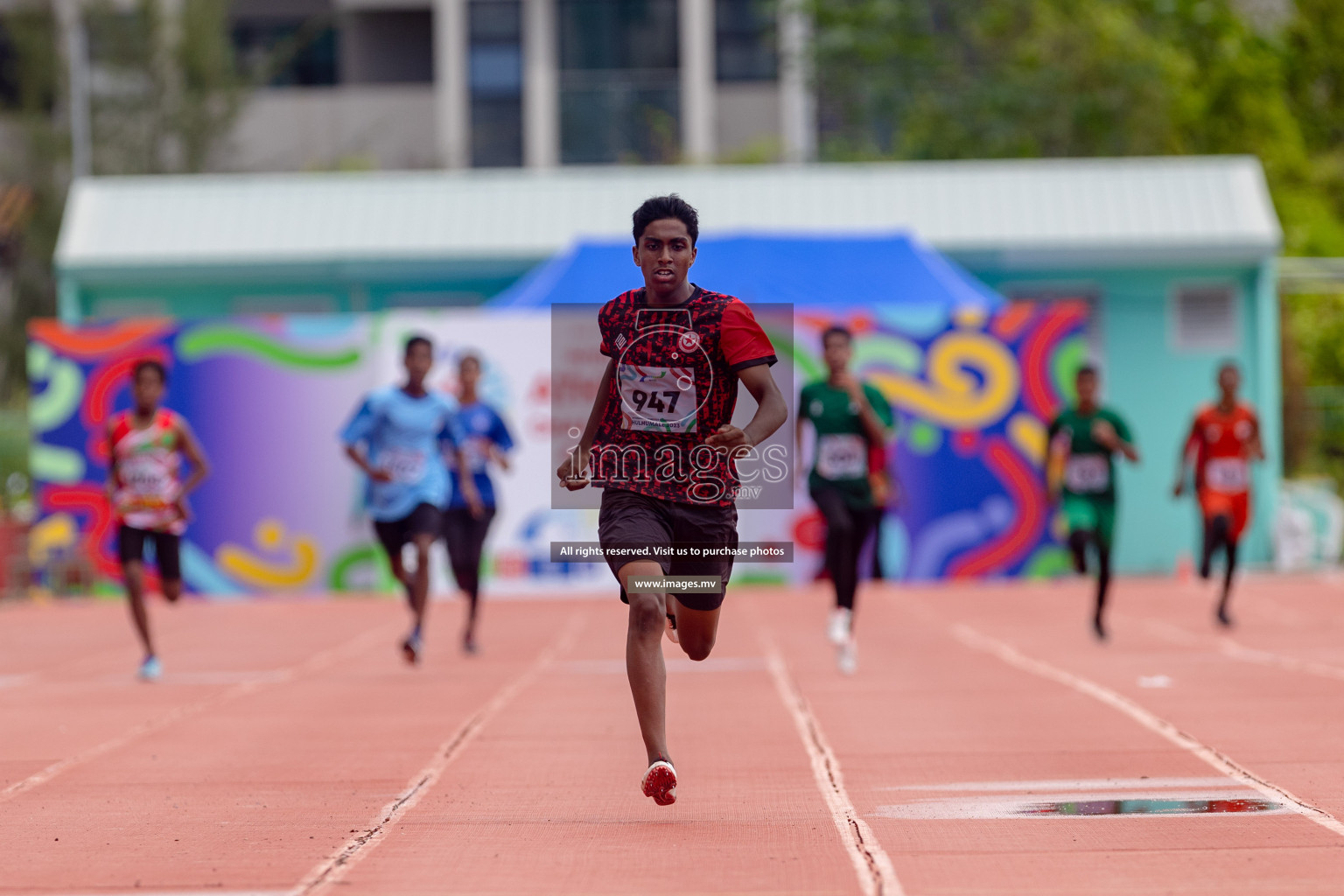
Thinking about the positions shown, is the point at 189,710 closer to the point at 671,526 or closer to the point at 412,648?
the point at 412,648

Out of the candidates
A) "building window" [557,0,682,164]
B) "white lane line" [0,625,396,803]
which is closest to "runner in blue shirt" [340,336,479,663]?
"white lane line" [0,625,396,803]

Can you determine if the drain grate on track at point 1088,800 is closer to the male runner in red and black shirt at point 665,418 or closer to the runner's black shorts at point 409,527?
the male runner in red and black shirt at point 665,418

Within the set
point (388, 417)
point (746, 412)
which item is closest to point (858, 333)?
point (388, 417)

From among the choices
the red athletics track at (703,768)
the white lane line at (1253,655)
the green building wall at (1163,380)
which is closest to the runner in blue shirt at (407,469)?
the red athletics track at (703,768)

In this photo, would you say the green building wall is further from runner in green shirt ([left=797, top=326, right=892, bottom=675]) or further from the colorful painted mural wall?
runner in green shirt ([left=797, top=326, right=892, bottom=675])

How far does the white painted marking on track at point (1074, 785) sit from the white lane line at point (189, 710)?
11.5 feet

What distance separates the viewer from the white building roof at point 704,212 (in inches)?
933

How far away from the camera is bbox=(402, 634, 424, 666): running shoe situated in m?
12.5

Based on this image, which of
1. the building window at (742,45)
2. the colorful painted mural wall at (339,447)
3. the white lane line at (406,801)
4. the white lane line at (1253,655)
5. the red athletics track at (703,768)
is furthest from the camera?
the building window at (742,45)

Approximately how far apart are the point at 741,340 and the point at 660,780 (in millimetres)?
1532

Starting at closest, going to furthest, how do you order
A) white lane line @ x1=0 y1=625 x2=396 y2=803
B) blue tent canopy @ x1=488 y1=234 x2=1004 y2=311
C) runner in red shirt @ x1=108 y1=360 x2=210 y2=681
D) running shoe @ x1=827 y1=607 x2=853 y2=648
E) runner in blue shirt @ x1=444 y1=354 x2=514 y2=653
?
white lane line @ x1=0 y1=625 x2=396 y2=803, running shoe @ x1=827 y1=607 x2=853 y2=648, runner in red shirt @ x1=108 y1=360 x2=210 y2=681, runner in blue shirt @ x1=444 y1=354 x2=514 y2=653, blue tent canopy @ x1=488 y1=234 x2=1004 y2=311

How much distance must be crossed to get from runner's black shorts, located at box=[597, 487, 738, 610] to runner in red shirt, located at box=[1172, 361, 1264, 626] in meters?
9.10

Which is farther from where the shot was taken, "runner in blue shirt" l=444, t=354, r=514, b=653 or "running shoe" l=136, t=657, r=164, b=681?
"runner in blue shirt" l=444, t=354, r=514, b=653

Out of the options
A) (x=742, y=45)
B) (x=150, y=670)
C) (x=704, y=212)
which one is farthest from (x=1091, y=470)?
(x=742, y=45)
